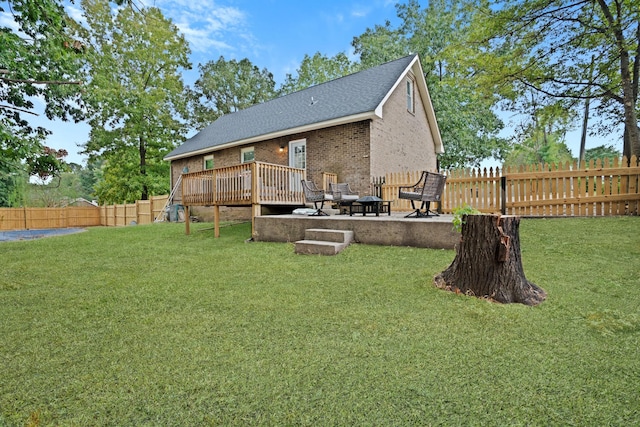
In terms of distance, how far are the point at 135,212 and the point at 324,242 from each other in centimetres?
1707

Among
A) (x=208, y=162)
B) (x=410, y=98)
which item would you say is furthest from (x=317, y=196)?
(x=208, y=162)

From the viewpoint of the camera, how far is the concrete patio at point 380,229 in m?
5.34

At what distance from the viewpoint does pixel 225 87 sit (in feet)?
96.9

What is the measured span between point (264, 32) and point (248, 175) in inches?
511

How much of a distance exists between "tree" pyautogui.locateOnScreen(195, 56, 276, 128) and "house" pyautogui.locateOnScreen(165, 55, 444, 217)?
14863 millimetres

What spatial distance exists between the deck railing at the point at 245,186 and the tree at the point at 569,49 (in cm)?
880

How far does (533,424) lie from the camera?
1441 millimetres

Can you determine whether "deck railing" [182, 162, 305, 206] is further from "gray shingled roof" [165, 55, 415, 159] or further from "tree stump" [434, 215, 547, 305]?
"tree stump" [434, 215, 547, 305]

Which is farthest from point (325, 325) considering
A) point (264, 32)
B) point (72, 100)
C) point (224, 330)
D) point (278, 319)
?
point (264, 32)

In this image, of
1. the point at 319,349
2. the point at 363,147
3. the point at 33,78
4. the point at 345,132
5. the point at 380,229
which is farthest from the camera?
the point at 345,132

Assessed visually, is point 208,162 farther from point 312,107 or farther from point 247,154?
point 312,107

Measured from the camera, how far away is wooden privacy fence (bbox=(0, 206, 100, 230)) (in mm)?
18406

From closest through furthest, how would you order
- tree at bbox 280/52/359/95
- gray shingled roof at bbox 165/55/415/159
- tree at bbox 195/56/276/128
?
gray shingled roof at bbox 165/55/415/159, tree at bbox 280/52/359/95, tree at bbox 195/56/276/128

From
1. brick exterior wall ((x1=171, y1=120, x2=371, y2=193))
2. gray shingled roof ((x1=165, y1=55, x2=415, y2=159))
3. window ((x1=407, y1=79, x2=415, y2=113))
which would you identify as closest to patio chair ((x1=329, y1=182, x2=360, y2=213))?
brick exterior wall ((x1=171, y1=120, x2=371, y2=193))
